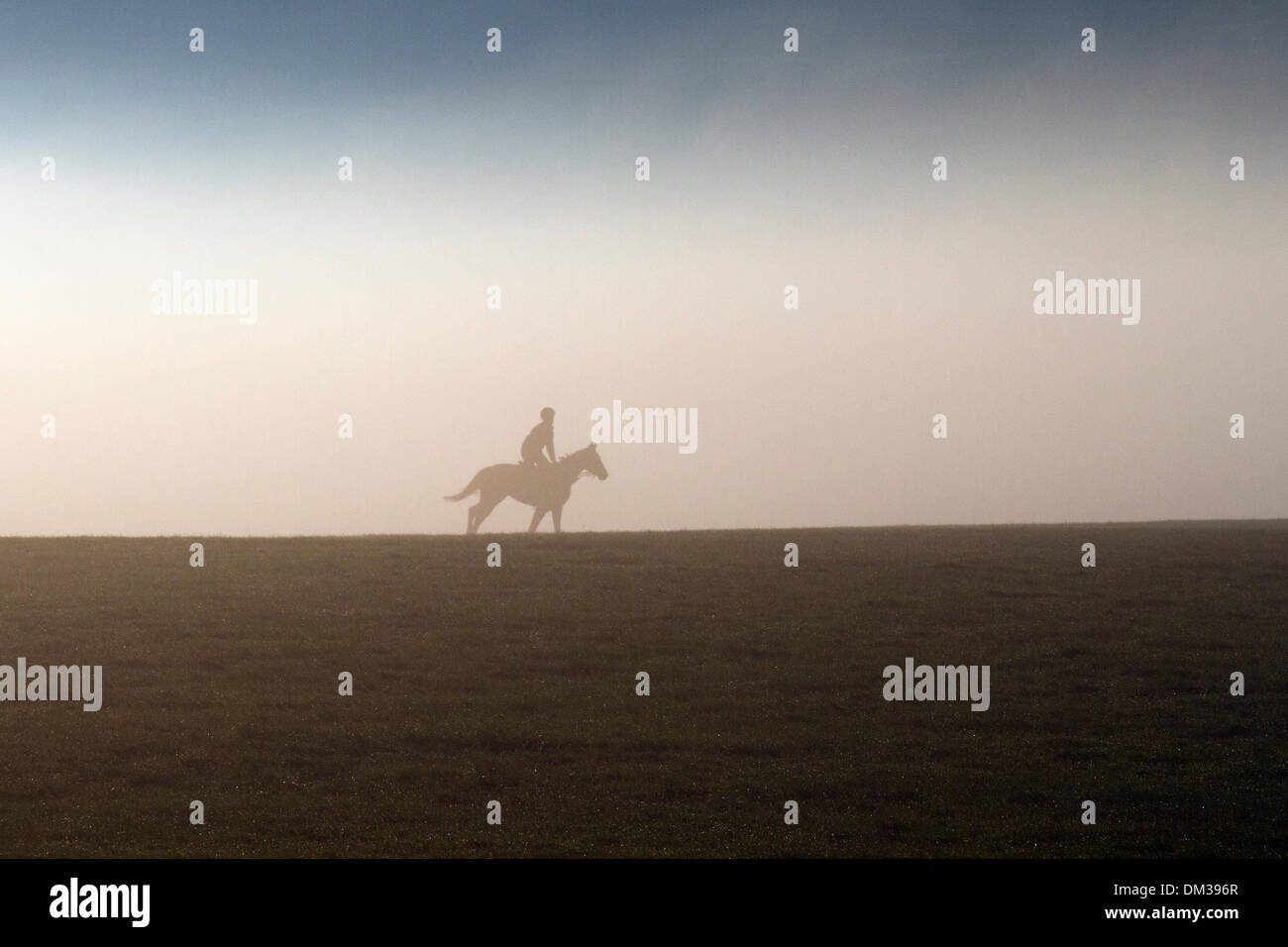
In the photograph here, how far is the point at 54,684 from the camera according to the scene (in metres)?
21.1

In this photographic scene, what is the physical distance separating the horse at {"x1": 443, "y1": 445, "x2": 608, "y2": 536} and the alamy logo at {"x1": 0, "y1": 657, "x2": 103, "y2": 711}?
14.3 m

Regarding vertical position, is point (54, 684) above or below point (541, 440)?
below

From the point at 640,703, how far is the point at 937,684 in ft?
15.8

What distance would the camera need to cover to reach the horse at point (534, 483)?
116ft

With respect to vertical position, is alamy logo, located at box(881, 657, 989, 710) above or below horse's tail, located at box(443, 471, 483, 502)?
below

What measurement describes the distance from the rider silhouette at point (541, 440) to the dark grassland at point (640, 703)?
4.65 meters

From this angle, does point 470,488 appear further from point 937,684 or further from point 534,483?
point 937,684

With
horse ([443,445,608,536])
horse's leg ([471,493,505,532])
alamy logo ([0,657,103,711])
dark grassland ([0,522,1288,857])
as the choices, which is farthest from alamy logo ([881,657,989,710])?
horse's leg ([471,493,505,532])

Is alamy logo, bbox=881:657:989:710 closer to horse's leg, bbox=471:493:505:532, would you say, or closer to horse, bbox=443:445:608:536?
horse, bbox=443:445:608:536

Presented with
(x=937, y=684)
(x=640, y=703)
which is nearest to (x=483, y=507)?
(x=640, y=703)

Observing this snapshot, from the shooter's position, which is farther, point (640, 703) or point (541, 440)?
point (541, 440)

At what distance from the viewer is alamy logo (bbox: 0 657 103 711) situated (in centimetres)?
2067

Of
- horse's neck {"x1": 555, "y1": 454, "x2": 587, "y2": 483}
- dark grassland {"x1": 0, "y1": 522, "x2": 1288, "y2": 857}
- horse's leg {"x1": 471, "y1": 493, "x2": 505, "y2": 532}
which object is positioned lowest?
dark grassland {"x1": 0, "y1": 522, "x2": 1288, "y2": 857}
